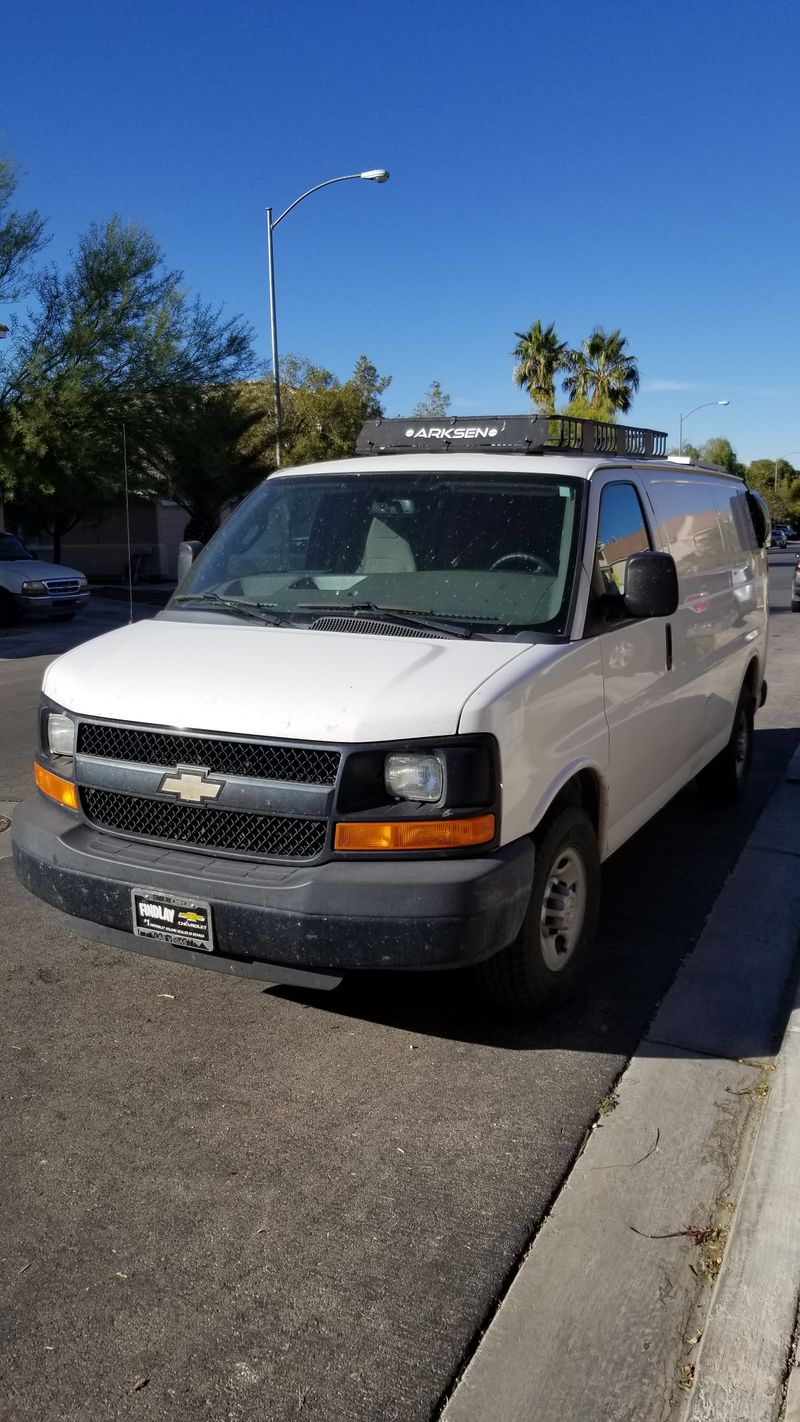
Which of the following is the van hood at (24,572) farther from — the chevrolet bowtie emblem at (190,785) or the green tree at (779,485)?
the green tree at (779,485)

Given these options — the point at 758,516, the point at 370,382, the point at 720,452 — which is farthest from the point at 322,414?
the point at 720,452

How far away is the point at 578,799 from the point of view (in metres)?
4.22

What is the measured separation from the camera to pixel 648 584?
4375mm

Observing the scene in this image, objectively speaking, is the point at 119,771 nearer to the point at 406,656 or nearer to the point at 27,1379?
the point at 406,656

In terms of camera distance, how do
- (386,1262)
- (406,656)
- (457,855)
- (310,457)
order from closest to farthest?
(386,1262)
(457,855)
(406,656)
(310,457)

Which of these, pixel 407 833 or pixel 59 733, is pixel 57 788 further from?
pixel 407 833

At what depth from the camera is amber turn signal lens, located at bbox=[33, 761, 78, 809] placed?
13.4 ft

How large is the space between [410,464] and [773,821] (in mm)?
3370

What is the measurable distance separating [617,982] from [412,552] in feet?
6.03

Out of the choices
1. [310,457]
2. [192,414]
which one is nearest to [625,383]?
[310,457]

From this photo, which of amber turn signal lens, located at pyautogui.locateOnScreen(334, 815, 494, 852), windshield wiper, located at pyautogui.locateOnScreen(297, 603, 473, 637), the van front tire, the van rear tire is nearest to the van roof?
windshield wiper, located at pyautogui.locateOnScreen(297, 603, 473, 637)

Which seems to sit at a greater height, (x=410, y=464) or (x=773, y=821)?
(x=410, y=464)

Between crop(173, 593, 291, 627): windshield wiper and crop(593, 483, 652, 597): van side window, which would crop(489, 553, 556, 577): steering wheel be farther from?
crop(173, 593, 291, 627): windshield wiper

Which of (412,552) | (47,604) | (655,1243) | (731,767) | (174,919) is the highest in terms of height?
(412,552)
